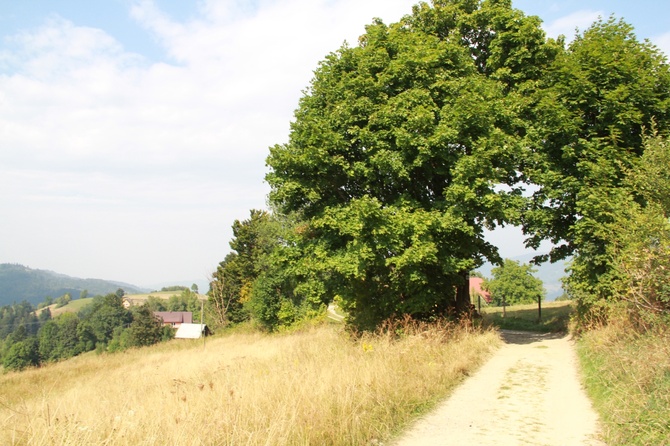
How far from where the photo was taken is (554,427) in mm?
6578

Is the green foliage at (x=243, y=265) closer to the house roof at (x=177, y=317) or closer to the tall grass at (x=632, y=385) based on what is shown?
the tall grass at (x=632, y=385)

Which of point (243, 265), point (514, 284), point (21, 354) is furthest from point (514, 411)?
point (21, 354)

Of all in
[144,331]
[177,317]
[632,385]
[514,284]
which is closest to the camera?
[632,385]

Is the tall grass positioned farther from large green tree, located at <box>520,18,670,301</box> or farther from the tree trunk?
the tree trunk

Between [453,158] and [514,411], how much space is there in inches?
343

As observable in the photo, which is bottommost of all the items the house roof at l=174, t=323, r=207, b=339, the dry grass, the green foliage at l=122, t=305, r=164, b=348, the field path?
the green foliage at l=122, t=305, r=164, b=348

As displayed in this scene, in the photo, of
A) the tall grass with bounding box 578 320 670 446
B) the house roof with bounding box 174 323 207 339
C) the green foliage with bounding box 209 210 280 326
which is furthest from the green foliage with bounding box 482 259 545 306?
the tall grass with bounding box 578 320 670 446

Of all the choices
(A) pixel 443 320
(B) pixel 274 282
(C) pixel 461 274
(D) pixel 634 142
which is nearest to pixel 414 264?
(A) pixel 443 320

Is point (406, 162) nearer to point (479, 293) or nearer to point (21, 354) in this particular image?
point (479, 293)

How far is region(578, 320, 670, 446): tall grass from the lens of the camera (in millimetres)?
5499

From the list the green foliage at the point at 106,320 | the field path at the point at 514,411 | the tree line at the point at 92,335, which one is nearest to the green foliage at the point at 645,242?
the field path at the point at 514,411

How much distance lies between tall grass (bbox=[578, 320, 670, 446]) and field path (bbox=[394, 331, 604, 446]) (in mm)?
305

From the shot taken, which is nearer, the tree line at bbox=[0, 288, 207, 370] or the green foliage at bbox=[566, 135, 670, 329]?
the green foliage at bbox=[566, 135, 670, 329]

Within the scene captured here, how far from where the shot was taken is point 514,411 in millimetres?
7383
